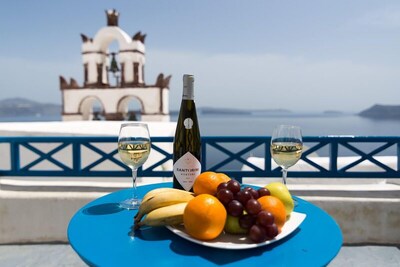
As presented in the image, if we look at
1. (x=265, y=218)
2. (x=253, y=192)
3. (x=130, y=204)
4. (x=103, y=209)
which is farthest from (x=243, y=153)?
(x=265, y=218)

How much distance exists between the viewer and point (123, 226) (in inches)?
51.2

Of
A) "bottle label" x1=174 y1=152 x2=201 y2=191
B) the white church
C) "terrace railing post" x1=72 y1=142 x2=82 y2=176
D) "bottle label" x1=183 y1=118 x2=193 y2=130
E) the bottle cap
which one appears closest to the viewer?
the bottle cap

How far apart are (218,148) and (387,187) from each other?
1876 millimetres

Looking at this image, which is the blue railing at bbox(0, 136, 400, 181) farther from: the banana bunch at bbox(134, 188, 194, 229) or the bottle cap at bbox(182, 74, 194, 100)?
the banana bunch at bbox(134, 188, 194, 229)

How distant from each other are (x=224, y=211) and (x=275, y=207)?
0.19 meters

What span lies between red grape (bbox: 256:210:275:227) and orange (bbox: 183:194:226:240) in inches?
4.8

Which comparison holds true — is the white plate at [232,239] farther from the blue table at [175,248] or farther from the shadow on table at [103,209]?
the shadow on table at [103,209]

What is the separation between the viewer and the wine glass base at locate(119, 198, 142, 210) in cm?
153

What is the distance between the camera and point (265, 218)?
1.05m

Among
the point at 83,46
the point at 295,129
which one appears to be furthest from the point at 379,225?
the point at 83,46

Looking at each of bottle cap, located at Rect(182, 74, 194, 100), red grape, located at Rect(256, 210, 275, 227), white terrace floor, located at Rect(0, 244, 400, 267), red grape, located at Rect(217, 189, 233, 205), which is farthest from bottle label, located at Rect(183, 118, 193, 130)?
white terrace floor, located at Rect(0, 244, 400, 267)

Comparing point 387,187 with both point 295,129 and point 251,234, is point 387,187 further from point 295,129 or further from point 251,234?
point 251,234

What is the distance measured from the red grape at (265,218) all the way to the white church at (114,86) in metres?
20.7

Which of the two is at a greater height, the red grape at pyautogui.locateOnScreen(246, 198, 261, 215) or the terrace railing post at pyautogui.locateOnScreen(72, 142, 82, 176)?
the red grape at pyautogui.locateOnScreen(246, 198, 261, 215)
